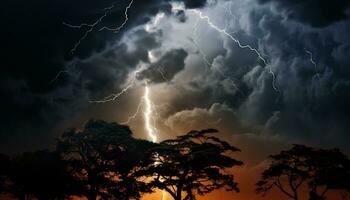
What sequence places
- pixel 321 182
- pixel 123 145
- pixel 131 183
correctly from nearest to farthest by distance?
pixel 321 182 → pixel 131 183 → pixel 123 145

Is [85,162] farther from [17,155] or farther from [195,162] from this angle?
[195,162]

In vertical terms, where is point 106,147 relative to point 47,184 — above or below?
above

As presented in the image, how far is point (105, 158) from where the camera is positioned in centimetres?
4750

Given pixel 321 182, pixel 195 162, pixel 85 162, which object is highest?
pixel 85 162

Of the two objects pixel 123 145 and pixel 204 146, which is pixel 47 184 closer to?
pixel 123 145

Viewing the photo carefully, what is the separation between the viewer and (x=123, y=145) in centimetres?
4872

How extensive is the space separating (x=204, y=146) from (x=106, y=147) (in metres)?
11.6

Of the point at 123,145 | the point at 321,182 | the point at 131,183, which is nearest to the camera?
the point at 321,182

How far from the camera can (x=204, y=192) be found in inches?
1636

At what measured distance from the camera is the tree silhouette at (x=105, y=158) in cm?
4619

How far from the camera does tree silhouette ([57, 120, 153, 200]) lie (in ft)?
152

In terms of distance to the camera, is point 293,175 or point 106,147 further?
point 106,147

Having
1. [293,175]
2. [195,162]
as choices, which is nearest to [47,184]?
[195,162]

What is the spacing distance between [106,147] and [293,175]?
18.6m
